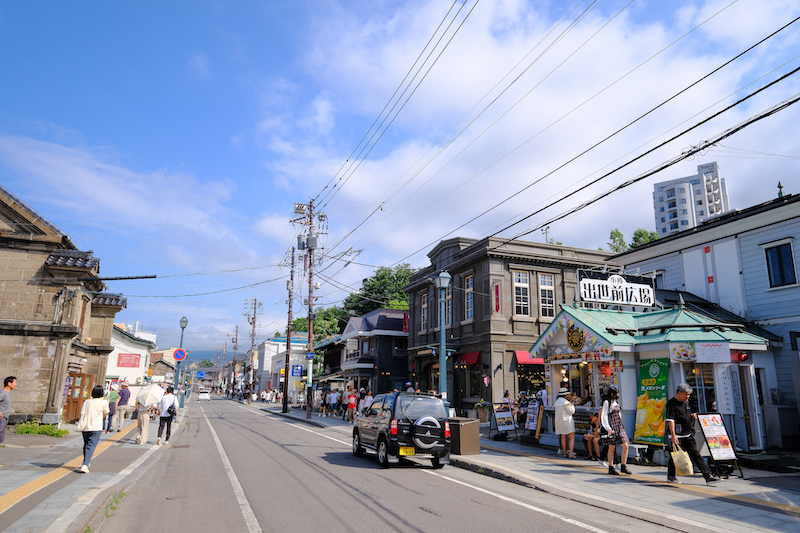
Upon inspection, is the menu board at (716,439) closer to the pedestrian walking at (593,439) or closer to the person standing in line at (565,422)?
the pedestrian walking at (593,439)

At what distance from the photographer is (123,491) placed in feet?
29.0

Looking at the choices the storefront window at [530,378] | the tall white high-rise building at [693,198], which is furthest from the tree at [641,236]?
the tall white high-rise building at [693,198]

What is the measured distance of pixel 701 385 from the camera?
1366cm

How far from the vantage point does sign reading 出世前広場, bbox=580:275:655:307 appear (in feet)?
52.9

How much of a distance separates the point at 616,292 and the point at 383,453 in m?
9.33

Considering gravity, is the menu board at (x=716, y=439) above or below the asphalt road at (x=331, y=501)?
above

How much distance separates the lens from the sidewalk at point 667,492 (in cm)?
764

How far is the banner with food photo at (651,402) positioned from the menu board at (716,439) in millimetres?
1700

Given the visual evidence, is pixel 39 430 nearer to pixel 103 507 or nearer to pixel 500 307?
pixel 103 507

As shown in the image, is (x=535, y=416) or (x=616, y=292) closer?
(x=616, y=292)

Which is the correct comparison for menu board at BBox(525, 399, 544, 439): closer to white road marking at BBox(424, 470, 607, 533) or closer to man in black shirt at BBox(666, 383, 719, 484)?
man in black shirt at BBox(666, 383, 719, 484)

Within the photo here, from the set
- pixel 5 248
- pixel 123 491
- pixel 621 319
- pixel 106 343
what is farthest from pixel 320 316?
pixel 123 491

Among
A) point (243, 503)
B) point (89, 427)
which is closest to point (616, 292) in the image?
point (243, 503)

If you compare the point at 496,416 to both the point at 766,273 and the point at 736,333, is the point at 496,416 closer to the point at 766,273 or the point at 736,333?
the point at 736,333
